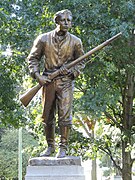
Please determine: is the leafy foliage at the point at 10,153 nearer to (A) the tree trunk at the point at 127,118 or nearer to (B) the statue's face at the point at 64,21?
(A) the tree trunk at the point at 127,118

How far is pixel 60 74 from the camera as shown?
6.81 meters

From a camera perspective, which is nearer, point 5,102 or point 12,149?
point 5,102

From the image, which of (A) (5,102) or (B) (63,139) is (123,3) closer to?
(A) (5,102)

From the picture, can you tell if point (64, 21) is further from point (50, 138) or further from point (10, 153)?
point (10, 153)

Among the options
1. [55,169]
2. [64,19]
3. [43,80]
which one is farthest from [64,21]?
[55,169]

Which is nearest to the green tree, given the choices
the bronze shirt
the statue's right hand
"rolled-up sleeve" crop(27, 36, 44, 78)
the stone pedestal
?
the bronze shirt

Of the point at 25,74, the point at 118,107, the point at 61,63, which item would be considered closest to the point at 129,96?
the point at 118,107

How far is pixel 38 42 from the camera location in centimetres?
698

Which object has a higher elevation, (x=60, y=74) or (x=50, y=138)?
(x=60, y=74)

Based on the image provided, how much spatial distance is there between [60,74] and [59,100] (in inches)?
14.4

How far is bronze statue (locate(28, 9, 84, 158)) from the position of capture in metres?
6.82

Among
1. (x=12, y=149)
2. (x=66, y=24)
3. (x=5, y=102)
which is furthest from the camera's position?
(x=12, y=149)

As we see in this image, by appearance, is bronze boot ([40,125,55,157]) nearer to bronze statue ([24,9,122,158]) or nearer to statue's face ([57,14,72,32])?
bronze statue ([24,9,122,158])

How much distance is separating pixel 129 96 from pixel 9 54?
4.27m
